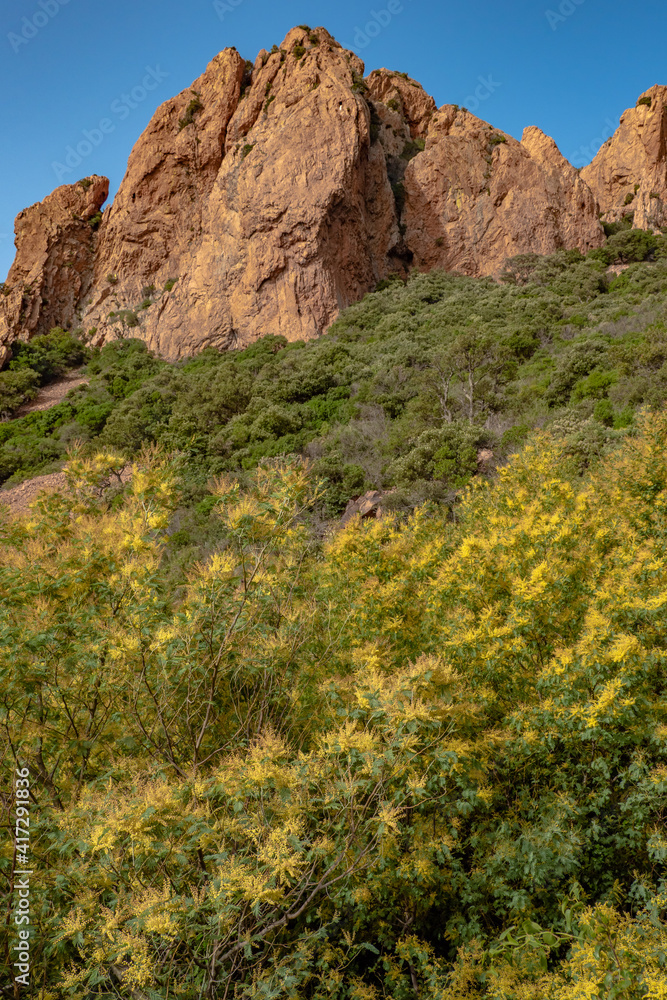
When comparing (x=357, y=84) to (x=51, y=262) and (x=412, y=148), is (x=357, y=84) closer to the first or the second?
(x=412, y=148)

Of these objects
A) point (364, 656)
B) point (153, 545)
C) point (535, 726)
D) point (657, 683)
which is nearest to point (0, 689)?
point (153, 545)

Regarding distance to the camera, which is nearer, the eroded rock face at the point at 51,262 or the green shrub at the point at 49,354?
the green shrub at the point at 49,354

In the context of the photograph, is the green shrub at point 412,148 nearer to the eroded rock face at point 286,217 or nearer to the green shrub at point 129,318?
the eroded rock face at point 286,217

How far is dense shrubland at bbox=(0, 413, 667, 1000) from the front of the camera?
2.24 metres

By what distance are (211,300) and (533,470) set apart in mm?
29607

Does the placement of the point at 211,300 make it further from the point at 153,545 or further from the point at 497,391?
the point at 153,545

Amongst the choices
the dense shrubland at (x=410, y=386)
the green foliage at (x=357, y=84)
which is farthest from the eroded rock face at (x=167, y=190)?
the green foliage at (x=357, y=84)

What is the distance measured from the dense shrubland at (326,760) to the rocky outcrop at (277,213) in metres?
27.9

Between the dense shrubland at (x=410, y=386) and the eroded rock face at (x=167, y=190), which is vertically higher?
the eroded rock face at (x=167, y=190)

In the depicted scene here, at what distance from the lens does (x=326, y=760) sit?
96.6 inches

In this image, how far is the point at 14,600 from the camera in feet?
10.2

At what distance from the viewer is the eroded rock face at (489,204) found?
1383 inches

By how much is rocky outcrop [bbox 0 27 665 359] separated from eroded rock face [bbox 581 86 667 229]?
217 inches

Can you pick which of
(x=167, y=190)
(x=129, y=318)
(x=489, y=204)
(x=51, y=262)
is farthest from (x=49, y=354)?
(x=489, y=204)
